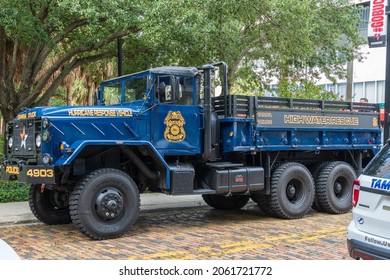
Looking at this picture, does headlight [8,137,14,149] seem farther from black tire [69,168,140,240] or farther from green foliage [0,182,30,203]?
green foliage [0,182,30,203]

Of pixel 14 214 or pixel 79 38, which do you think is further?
pixel 79 38

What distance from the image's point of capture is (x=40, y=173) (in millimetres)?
7934

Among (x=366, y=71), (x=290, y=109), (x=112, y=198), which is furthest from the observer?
(x=366, y=71)

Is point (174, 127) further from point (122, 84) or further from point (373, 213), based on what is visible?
point (373, 213)

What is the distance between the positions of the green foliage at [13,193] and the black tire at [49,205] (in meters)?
2.64

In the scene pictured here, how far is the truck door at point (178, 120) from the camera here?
8828mm

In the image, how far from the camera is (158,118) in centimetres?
888

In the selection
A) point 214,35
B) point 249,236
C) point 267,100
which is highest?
point 214,35

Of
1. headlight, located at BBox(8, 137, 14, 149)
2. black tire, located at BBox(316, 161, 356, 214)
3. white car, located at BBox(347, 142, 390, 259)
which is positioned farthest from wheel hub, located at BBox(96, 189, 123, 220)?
black tire, located at BBox(316, 161, 356, 214)

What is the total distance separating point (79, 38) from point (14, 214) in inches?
256

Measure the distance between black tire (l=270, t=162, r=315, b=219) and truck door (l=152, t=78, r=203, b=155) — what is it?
5.89 ft

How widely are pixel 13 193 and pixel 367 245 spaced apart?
896 centimetres
